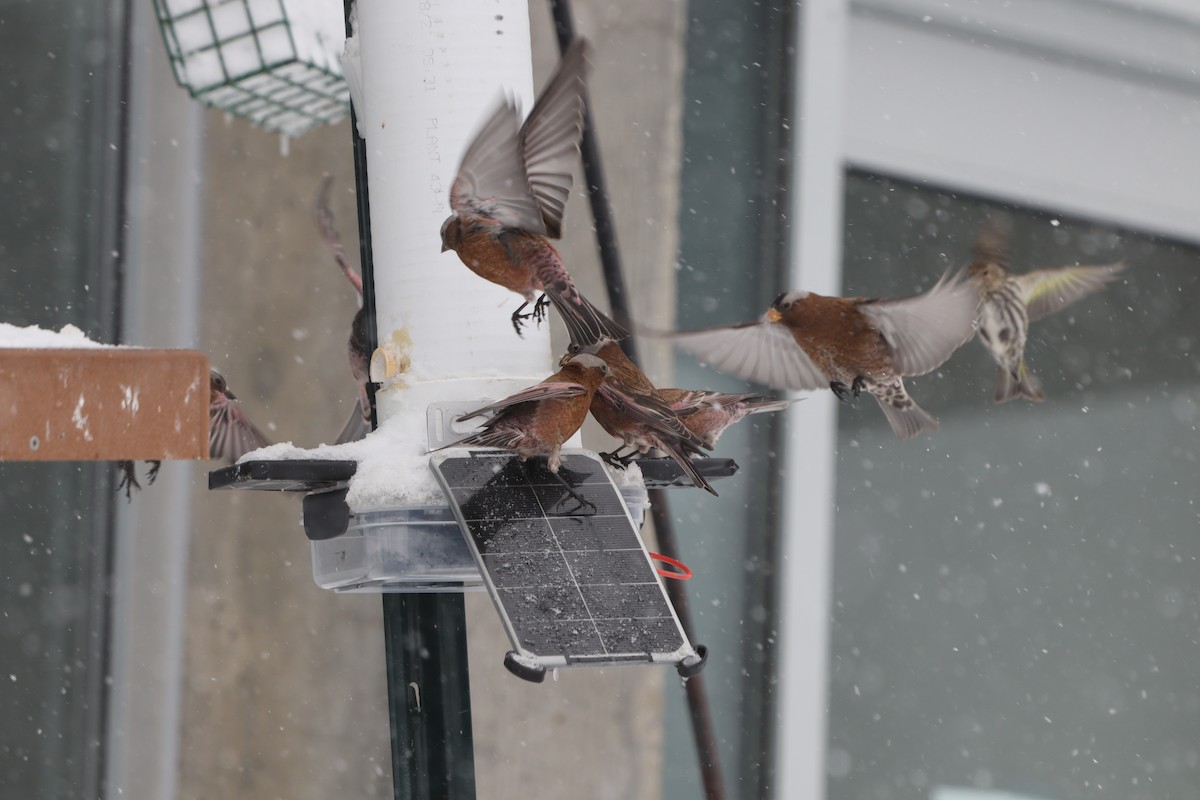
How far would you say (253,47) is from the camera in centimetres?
299

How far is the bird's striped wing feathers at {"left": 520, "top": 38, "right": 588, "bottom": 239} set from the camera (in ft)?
5.70

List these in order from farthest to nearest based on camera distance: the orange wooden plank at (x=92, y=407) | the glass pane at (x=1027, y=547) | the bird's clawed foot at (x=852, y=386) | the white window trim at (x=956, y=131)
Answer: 1. the glass pane at (x=1027, y=547)
2. the white window trim at (x=956, y=131)
3. the bird's clawed foot at (x=852, y=386)
4. the orange wooden plank at (x=92, y=407)

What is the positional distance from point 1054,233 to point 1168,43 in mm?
826

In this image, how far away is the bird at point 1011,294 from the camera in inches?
103

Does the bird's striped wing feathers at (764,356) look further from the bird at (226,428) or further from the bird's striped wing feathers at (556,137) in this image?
the bird at (226,428)

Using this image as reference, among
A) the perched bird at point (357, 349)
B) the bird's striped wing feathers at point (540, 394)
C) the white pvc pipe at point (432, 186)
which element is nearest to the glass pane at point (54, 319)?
the perched bird at point (357, 349)

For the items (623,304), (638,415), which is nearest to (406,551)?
(638,415)

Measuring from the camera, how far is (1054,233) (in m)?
4.70

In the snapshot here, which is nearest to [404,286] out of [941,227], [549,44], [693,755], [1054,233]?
[549,44]

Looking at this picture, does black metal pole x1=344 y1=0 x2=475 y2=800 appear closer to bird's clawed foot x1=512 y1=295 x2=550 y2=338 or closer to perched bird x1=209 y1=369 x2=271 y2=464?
bird's clawed foot x1=512 y1=295 x2=550 y2=338

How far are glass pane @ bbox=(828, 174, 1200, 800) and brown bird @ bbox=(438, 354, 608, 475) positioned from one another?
2.81 meters

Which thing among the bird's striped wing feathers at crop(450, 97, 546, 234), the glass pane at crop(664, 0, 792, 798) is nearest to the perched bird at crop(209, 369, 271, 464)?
the bird's striped wing feathers at crop(450, 97, 546, 234)

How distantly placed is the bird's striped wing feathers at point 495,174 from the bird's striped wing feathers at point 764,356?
0.78 meters

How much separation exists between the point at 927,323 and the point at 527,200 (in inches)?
35.3
